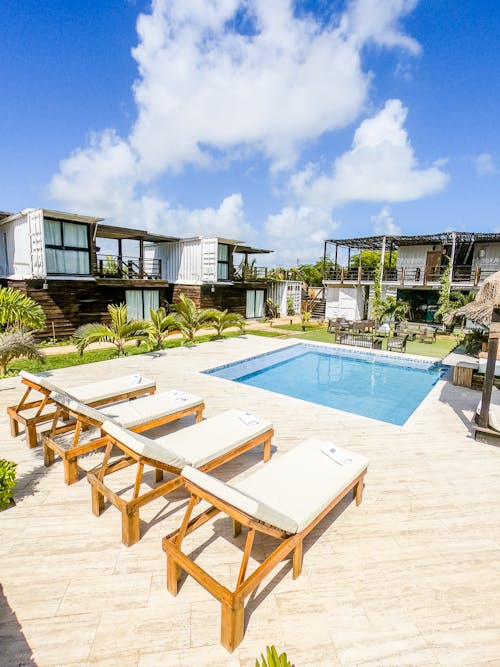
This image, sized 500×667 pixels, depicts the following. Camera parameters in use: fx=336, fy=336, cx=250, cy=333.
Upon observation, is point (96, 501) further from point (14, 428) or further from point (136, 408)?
point (14, 428)

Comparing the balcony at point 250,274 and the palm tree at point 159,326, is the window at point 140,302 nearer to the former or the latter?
the balcony at point 250,274

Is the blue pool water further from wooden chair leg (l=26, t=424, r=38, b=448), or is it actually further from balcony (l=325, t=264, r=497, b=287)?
balcony (l=325, t=264, r=497, b=287)

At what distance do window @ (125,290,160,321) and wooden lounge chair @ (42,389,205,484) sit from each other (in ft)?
45.9

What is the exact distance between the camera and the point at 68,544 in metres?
3.29

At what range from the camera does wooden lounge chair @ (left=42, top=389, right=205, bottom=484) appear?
4266 millimetres

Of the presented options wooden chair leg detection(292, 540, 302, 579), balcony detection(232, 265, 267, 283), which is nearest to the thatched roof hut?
wooden chair leg detection(292, 540, 302, 579)

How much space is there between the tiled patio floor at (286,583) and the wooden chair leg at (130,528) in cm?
7

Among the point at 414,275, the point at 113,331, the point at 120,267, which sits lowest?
the point at 113,331

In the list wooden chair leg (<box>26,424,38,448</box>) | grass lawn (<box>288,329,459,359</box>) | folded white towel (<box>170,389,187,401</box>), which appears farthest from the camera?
grass lawn (<box>288,329,459,359</box>)

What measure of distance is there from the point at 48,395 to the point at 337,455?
171 inches

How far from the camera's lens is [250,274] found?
81.6ft

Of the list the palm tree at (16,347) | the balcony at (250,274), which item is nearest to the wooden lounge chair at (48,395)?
the palm tree at (16,347)

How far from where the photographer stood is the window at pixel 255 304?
24734 mm

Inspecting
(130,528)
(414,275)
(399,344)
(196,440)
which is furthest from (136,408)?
(414,275)
